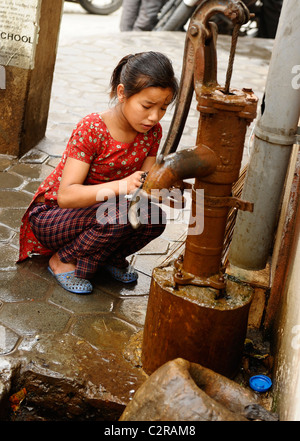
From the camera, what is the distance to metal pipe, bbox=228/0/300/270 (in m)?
2.60

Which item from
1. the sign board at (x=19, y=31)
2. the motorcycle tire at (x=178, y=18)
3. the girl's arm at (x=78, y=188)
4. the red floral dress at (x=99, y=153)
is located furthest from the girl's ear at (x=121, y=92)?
the motorcycle tire at (x=178, y=18)

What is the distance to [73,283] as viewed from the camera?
317cm

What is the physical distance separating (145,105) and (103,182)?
0.53 meters

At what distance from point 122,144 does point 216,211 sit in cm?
86

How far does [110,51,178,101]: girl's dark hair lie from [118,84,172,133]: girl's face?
0.02 meters

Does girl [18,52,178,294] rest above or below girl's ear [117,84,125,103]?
below

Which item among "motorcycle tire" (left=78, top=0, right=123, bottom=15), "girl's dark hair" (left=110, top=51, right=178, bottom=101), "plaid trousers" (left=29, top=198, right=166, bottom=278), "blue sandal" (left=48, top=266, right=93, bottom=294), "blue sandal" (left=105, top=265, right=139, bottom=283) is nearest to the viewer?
"girl's dark hair" (left=110, top=51, right=178, bottom=101)

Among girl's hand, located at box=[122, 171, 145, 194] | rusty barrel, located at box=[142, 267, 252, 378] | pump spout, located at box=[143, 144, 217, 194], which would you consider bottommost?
rusty barrel, located at box=[142, 267, 252, 378]

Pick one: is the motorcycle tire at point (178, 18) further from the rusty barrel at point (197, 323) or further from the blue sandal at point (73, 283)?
the rusty barrel at point (197, 323)

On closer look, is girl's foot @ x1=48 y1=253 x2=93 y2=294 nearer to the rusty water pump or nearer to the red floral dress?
the red floral dress

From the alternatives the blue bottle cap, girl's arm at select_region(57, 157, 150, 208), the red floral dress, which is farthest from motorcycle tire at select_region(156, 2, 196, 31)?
the blue bottle cap

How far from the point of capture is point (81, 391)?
8.17 feet

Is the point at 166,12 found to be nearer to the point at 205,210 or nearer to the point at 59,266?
the point at 59,266
